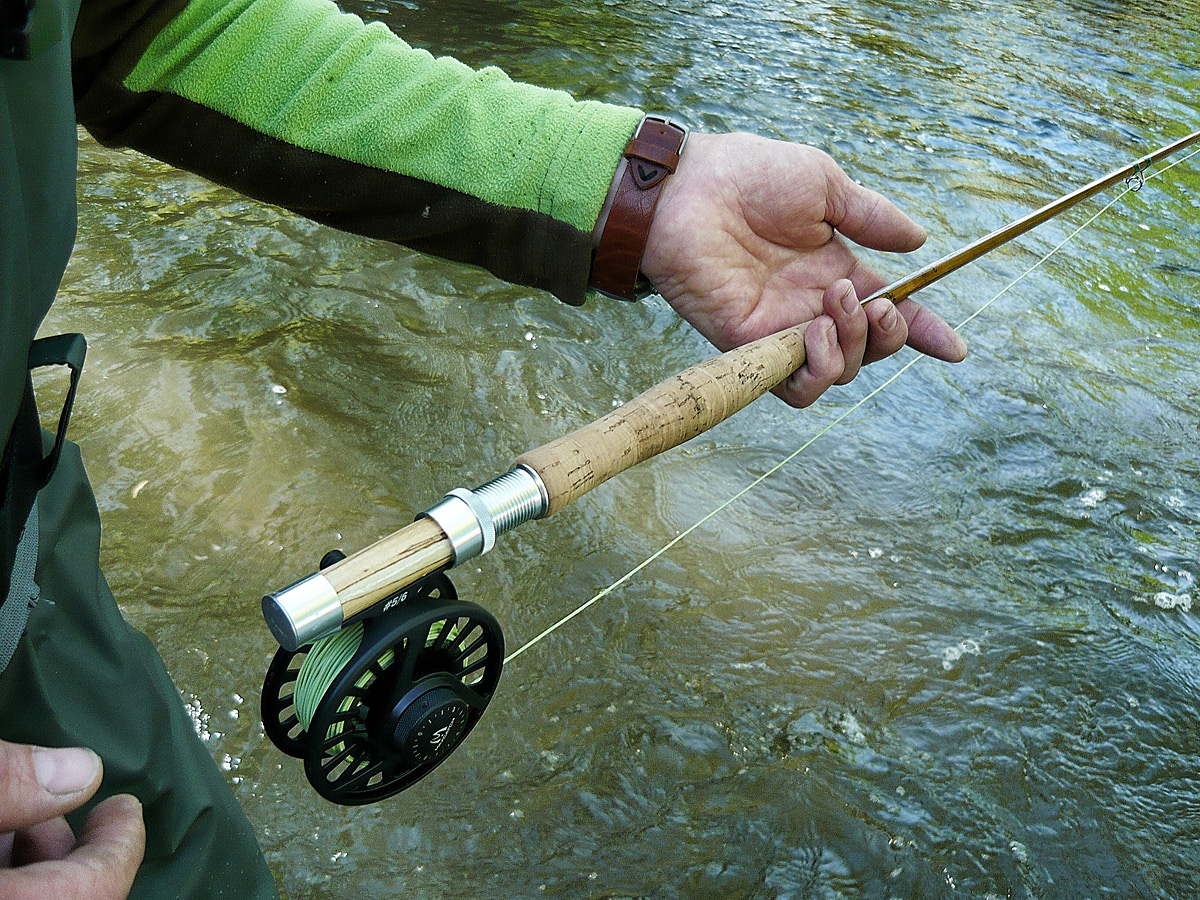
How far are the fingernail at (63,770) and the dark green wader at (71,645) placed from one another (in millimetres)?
224

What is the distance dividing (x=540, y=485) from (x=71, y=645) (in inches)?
25.6

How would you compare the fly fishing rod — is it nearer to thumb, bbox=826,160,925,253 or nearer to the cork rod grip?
the cork rod grip

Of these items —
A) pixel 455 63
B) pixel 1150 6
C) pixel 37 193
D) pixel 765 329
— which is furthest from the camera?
pixel 1150 6

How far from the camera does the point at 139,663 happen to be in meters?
1.42

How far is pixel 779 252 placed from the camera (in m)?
2.46

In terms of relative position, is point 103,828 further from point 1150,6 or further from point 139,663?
point 1150,6

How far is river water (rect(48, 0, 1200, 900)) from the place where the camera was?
2.23 meters

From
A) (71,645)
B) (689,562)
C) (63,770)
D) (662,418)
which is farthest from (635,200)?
(63,770)

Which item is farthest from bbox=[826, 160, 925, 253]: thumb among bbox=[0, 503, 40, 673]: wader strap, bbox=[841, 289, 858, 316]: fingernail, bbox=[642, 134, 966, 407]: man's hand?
bbox=[0, 503, 40, 673]: wader strap

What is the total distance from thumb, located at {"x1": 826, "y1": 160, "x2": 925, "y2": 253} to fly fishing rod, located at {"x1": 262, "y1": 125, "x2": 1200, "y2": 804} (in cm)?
99

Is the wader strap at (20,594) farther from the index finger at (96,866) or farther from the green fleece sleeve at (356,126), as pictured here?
the green fleece sleeve at (356,126)

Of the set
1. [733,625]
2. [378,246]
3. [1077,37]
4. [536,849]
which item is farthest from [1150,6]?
[536,849]

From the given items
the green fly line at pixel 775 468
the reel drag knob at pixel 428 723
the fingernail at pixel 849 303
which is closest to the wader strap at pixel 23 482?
the reel drag knob at pixel 428 723

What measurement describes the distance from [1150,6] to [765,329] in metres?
11.3
